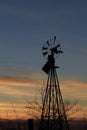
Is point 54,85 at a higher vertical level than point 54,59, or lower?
lower

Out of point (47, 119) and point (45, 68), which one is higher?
point (45, 68)

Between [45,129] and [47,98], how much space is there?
2.15 m

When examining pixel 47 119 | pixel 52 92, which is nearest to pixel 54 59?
pixel 52 92

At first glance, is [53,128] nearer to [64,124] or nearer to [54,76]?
[64,124]

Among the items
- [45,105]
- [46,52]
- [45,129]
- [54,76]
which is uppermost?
[46,52]

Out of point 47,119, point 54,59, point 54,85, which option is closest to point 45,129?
point 47,119

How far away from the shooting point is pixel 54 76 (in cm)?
2608

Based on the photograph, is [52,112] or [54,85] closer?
[54,85]

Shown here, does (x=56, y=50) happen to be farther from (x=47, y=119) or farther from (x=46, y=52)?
(x=47, y=119)

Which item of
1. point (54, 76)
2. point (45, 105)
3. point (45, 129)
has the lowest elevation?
point (45, 129)

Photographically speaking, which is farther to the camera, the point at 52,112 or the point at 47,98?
the point at 52,112

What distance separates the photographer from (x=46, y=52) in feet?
88.6

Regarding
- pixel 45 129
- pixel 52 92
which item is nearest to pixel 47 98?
pixel 52 92

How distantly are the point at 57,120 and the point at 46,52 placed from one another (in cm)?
505
